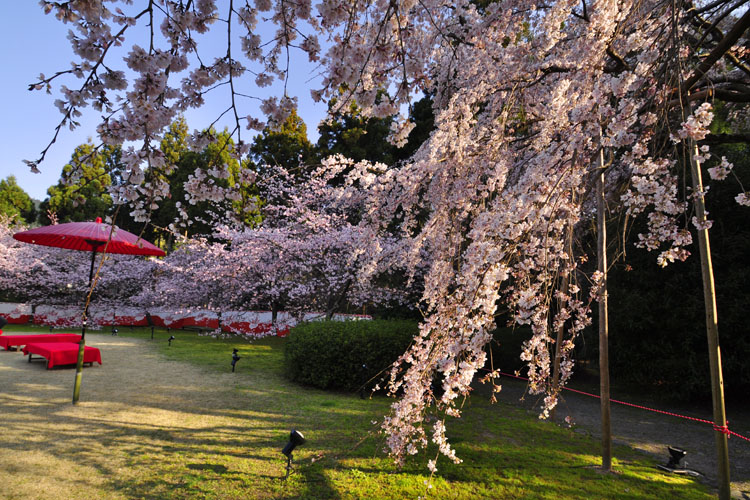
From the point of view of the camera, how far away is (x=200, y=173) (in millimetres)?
2566

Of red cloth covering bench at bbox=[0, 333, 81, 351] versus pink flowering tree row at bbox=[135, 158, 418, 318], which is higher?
pink flowering tree row at bbox=[135, 158, 418, 318]

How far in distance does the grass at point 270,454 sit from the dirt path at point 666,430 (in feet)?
1.66

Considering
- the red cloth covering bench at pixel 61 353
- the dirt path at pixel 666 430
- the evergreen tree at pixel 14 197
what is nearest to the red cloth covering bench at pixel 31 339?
the red cloth covering bench at pixel 61 353

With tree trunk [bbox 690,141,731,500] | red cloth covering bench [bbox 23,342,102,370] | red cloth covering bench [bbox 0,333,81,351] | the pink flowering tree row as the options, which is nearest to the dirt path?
tree trunk [bbox 690,141,731,500]

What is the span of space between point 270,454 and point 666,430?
602 centimetres

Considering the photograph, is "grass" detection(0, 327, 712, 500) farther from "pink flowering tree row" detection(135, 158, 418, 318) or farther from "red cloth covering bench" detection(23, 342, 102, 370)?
"pink flowering tree row" detection(135, 158, 418, 318)

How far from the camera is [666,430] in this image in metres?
6.07

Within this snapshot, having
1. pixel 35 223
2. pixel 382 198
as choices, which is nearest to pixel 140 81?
pixel 382 198

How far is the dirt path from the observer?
15.2 ft

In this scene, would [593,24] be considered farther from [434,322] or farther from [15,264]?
[15,264]

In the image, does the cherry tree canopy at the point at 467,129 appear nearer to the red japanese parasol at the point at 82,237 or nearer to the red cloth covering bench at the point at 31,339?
the red japanese parasol at the point at 82,237

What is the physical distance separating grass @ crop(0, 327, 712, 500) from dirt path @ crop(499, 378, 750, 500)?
505 mm

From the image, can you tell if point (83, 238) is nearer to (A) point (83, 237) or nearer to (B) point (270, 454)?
(A) point (83, 237)

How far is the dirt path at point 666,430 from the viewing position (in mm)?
4629
